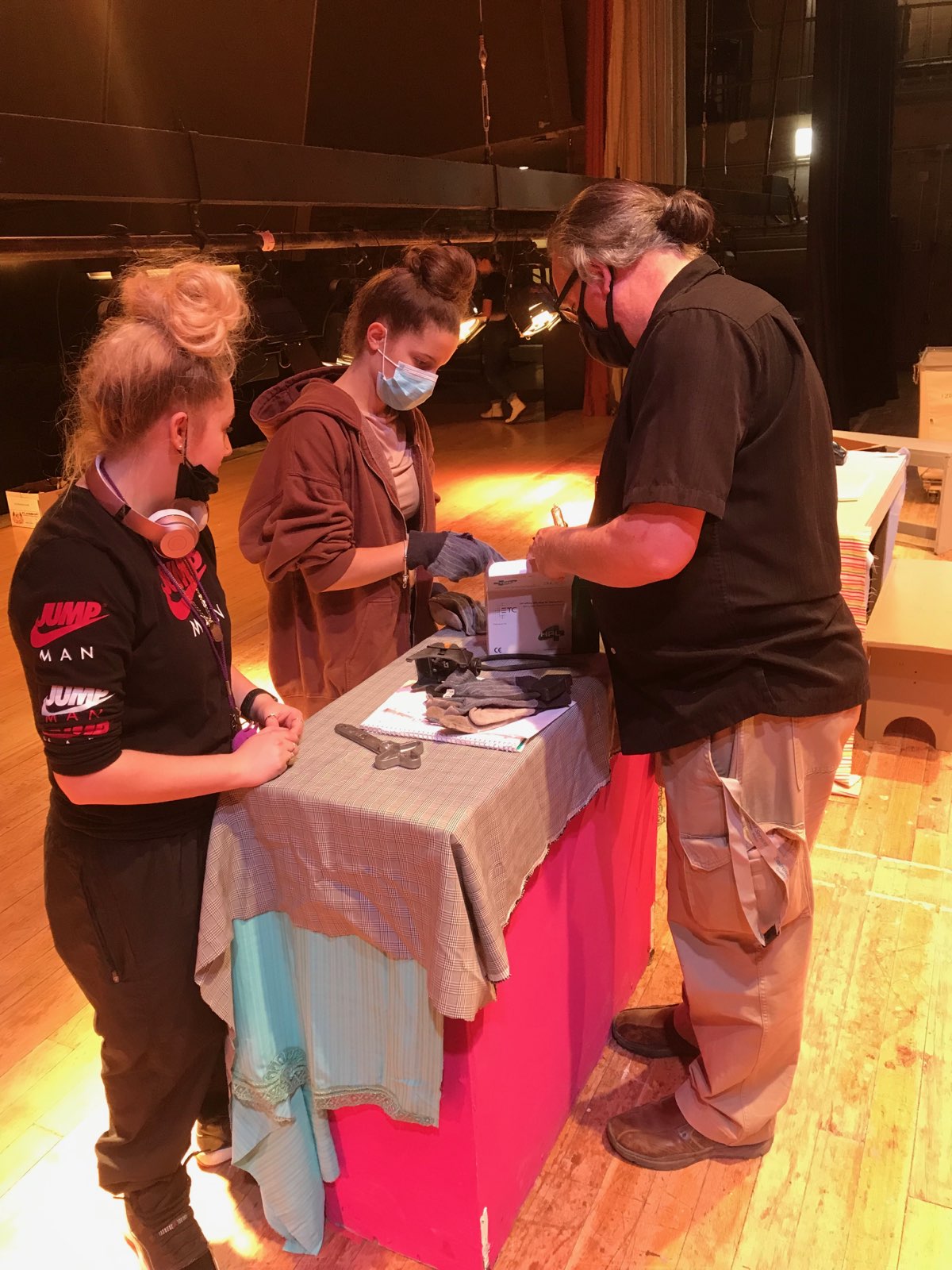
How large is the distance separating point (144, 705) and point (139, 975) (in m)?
0.42

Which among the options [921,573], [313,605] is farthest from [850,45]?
[313,605]

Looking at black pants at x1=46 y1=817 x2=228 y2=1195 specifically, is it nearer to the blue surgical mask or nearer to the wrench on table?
the wrench on table

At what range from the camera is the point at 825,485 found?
1.44 metres

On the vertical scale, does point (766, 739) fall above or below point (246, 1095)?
above

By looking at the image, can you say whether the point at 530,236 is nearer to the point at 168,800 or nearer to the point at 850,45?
the point at 850,45

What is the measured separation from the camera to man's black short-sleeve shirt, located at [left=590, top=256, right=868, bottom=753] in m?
1.28

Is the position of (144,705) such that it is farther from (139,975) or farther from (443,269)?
(443,269)

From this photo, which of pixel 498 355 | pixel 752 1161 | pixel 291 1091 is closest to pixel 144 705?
pixel 291 1091

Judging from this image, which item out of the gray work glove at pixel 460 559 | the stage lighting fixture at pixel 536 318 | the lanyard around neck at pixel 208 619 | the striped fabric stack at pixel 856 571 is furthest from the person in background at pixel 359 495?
the stage lighting fixture at pixel 536 318

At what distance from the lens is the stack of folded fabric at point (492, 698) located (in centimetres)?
156

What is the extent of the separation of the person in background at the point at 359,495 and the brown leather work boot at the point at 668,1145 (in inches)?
42.1

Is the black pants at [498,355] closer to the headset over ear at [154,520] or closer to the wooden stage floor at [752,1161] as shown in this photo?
the wooden stage floor at [752,1161]

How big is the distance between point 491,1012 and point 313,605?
1.01m

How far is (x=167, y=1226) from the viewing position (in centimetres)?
152
